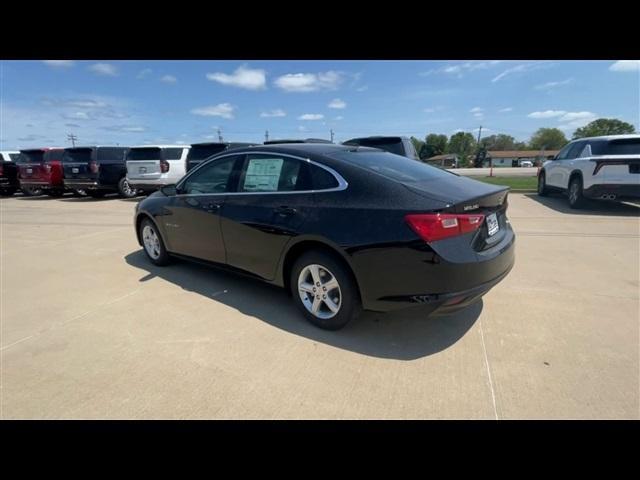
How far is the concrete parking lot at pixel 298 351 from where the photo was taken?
2.17 meters

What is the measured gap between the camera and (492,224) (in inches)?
110

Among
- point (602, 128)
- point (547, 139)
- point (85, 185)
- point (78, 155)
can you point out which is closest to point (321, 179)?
point (85, 185)

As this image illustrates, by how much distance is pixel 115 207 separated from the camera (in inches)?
432

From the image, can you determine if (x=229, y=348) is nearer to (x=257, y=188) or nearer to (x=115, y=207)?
(x=257, y=188)

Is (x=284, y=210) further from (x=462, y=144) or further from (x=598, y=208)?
(x=462, y=144)

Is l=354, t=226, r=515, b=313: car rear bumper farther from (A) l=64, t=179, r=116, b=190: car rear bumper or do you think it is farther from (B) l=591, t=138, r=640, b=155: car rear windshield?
(A) l=64, t=179, r=116, b=190: car rear bumper

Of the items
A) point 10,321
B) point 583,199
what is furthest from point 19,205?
point 583,199

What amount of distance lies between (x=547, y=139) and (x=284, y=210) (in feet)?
438

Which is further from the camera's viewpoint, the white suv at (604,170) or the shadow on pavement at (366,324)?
the white suv at (604,170)

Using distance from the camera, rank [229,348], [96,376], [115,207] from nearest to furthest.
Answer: [96,376] < [229,348] < [115,207]

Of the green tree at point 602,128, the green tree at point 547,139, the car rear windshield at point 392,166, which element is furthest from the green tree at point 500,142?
the car rear windshield at point 392,166

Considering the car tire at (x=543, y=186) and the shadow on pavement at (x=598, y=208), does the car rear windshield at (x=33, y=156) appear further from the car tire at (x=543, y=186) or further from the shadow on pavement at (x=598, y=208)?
the car tire at (x=543, y=186)

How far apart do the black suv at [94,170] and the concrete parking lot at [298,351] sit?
8817mm
